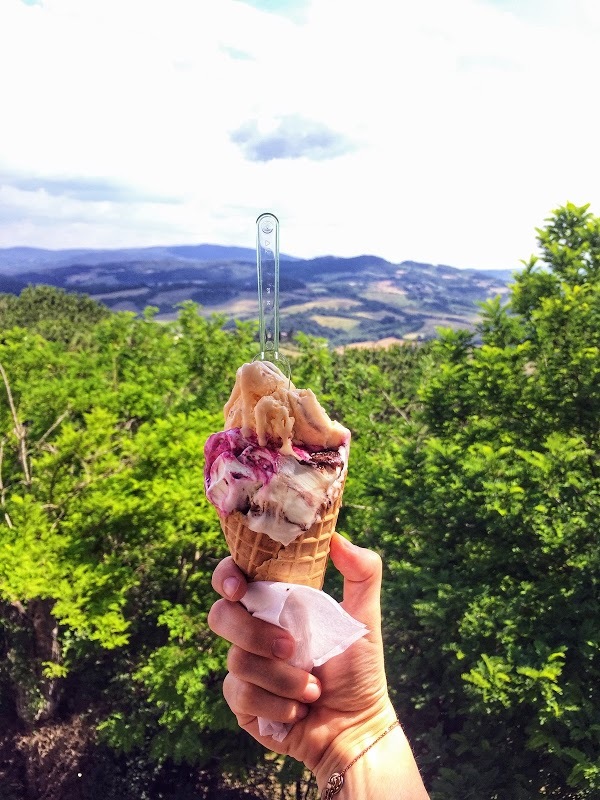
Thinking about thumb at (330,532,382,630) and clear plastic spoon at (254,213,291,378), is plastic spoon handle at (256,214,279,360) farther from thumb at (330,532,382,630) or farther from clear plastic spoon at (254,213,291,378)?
thumb at (330,532,382,630)

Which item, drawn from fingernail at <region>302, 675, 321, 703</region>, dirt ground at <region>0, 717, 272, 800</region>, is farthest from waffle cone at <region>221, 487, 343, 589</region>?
dirt ground at <region>0, 717, 272, 800</region>

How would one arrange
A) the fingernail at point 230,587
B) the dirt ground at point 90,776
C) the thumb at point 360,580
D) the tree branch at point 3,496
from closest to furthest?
the fingernail at point 230,587
the thumb at point 360,580
the tree branch at point 3,496
the dirt ground at point 90,776

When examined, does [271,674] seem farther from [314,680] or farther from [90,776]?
[90,776]

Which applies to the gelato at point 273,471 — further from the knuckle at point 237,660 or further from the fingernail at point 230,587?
the knuckle at point 237,660

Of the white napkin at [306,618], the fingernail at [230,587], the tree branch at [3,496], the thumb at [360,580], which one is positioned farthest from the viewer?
the tree branch at [3,496]

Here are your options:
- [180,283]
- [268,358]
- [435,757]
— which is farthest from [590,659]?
[180,283]

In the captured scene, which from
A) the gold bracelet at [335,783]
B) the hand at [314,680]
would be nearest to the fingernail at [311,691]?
the hand at [314,680]
